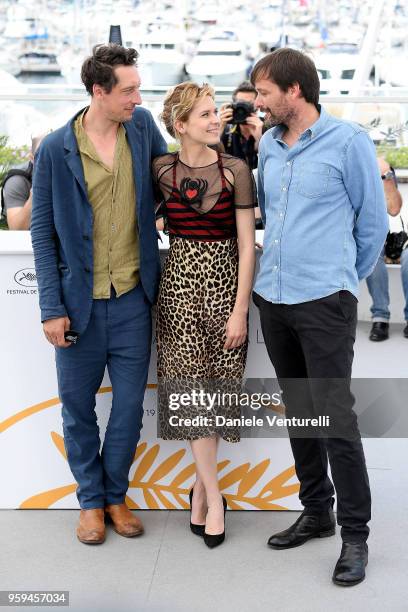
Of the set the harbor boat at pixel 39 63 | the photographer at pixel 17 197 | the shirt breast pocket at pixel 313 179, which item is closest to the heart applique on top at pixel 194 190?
the shirt breast pocket at pixel 313 179

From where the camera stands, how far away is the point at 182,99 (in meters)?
3.00

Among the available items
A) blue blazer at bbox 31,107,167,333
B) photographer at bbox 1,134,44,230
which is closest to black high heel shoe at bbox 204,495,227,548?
blue blazer at bbox 31,107,167,333

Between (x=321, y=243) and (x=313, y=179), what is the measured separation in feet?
0.67

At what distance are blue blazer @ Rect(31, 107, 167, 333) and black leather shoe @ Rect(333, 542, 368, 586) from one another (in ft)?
3.66

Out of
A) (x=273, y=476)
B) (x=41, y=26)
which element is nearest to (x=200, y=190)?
(x=273, y=476)

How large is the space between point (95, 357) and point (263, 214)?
2.59 ft

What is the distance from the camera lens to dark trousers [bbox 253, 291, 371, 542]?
2854mm

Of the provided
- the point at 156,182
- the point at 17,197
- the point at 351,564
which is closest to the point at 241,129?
the point at 17,197

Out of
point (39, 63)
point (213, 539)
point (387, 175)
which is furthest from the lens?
point (39, 63)

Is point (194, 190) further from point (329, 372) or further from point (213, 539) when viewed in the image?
point (213, 539)

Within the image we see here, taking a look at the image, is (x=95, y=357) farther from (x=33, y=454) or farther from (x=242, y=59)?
(x=242, y=59)

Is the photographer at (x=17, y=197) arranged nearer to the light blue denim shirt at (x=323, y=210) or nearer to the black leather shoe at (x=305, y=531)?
the light blue denim shirt at (x=323, y=210)

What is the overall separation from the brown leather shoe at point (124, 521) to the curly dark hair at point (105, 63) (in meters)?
1.55

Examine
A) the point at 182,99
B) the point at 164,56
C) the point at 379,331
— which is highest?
the point at 182,99
